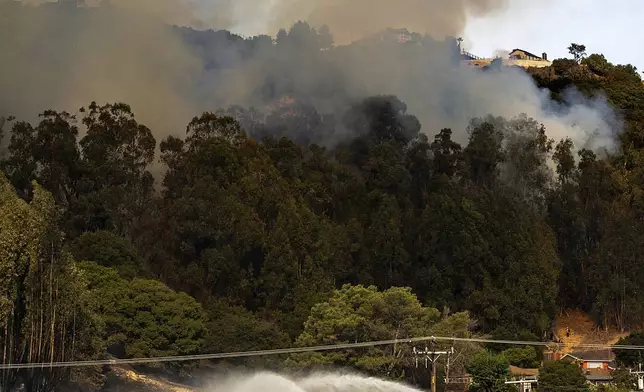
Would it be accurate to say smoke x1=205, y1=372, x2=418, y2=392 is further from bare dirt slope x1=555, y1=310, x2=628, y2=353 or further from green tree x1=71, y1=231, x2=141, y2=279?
bare dirt slope x1=555, y1=310, x2=628, y2=353

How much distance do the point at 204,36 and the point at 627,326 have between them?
50.7m

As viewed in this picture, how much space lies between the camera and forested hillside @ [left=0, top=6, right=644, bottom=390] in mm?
70625

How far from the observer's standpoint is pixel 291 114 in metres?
102

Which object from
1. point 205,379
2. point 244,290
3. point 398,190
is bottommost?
point 205,379

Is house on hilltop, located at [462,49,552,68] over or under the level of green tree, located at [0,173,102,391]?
over

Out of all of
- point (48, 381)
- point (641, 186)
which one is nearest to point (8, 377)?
point (48, 381)

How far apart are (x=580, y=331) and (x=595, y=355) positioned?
13.5 metres

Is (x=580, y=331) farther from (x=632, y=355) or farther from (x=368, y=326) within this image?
(x=368, y=326)

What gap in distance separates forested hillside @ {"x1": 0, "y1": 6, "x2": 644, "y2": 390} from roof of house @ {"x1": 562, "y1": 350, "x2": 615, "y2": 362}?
388 cm

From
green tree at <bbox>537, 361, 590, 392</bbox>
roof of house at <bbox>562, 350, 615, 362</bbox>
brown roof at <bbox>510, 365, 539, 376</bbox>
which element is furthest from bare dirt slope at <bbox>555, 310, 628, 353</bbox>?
green tree at <bbox>537, 361, 590, 392</bbox>

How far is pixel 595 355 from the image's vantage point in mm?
87875

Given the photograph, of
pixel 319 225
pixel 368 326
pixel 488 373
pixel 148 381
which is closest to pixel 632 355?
pixel 488 373

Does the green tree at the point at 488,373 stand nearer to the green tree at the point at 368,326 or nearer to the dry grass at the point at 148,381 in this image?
the green tree at the point at 368,326

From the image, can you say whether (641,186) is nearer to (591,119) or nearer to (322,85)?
(591,119)
